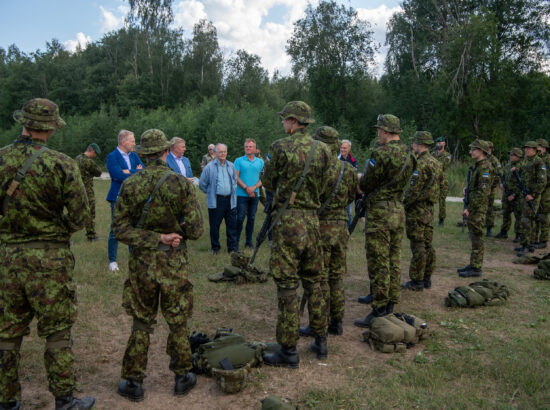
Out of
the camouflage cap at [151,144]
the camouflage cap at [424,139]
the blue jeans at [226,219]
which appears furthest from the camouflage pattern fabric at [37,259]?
the blue jeans at [226,219]

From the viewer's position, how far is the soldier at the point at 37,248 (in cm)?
327

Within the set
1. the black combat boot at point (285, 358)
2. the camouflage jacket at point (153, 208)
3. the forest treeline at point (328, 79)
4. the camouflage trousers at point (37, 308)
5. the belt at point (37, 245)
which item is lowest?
the black combat boot at point (285, 358)

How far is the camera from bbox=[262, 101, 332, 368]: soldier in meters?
4.27

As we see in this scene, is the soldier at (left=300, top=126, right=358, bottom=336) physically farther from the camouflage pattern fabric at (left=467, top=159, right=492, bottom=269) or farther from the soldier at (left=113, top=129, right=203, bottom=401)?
the camouflage pattern fabric at (left=467, top=159, right=492, bottom=269)

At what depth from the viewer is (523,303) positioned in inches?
252

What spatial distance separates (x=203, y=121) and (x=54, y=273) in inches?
1153

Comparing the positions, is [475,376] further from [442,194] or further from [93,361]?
[442,194]

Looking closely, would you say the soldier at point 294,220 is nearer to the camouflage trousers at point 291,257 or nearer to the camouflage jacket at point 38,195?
the camouflage trousers at point 291,257

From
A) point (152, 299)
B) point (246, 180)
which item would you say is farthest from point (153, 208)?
point (246, 180)

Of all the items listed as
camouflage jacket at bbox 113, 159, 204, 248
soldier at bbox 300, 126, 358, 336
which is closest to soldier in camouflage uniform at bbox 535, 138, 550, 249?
soldier at bbox 300, 126, 358, 336

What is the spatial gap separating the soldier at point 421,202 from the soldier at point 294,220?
2.61m

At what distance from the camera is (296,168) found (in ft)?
14.0

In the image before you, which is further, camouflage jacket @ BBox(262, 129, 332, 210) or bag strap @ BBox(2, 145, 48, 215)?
camouflage jacket @ BBox(262, 129, 332, 210)

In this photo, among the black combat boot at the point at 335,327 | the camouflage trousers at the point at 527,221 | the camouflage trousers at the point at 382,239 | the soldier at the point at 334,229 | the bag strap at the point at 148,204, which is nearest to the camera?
the bag strap at the point at 148,204
